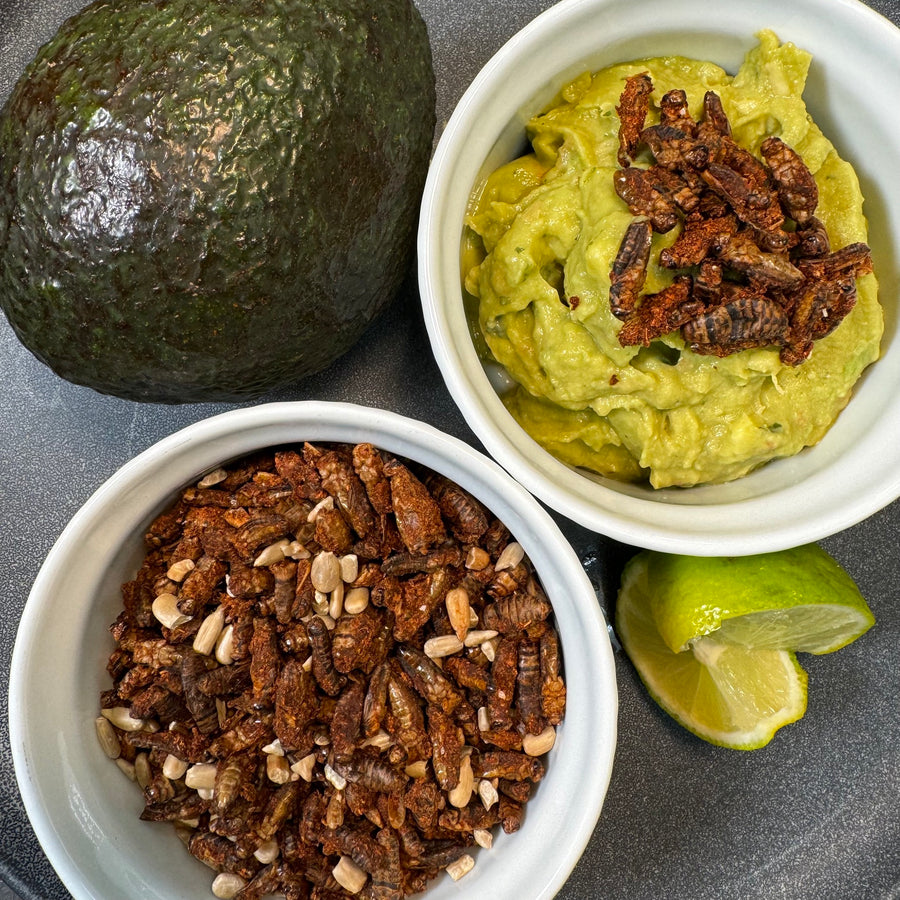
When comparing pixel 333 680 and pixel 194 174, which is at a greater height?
pixel 194 174

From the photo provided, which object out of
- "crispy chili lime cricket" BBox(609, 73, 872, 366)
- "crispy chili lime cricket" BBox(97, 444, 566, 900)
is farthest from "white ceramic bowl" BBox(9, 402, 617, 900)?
"crispy chili lime cricket" BBox(609, 73, 872, 366)

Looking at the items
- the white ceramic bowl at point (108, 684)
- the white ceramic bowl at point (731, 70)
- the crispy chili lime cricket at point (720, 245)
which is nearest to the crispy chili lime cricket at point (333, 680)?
the white ceramic bowl at point (108, 684)

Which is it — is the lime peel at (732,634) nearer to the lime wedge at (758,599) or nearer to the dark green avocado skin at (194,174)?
the lime wedge at (758,599)

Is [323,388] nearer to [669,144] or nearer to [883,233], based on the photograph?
[669,144]

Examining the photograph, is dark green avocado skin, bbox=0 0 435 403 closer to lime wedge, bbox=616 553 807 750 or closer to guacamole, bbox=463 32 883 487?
guacamole, bbox=463 32 883 487

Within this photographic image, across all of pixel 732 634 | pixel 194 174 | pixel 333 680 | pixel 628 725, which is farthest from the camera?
pixel 628 725

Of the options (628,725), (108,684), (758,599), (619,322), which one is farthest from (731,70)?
(108,684)

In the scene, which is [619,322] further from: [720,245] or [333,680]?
[333,680]
